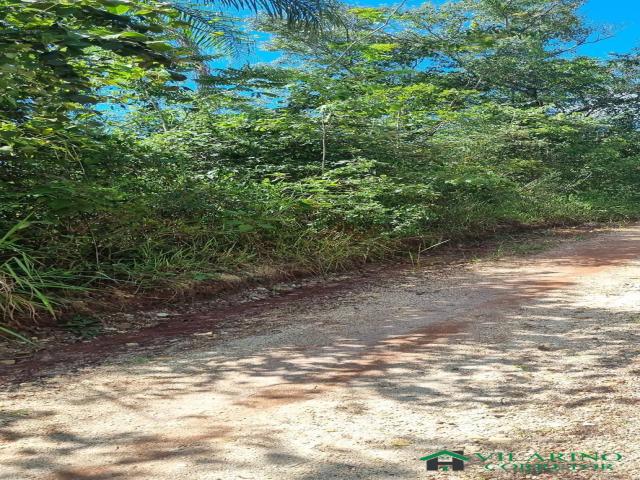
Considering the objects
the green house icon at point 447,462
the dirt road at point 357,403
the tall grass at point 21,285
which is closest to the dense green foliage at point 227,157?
the tall grass at point 21,285

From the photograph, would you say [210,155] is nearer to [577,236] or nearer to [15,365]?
[15,365]

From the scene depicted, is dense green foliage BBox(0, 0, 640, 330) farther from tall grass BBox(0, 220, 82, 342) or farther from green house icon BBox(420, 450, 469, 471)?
green house icon BBox(420, 450, 469, 471)

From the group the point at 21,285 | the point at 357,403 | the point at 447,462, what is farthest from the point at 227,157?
the point at 447,462

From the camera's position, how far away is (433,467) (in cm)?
228

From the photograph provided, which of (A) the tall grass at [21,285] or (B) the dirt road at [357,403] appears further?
(A) the tall grass at [21,285]

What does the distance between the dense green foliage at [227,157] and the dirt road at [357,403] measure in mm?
2054

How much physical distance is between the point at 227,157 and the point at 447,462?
7013 mm

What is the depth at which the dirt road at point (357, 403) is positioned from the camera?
2359 mm

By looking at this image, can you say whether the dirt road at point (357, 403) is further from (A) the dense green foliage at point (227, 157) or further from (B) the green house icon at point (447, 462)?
(A) the dense green foliage at point (227, 157)

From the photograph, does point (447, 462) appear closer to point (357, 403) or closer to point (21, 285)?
point (357, 403)

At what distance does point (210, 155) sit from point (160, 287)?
3.26 meters

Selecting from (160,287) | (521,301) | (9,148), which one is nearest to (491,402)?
(521,301)

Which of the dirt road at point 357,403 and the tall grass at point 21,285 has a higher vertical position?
the tall grass at point 21,285

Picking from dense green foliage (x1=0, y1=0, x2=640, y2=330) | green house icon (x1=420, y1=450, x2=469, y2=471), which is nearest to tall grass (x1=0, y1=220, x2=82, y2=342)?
dense green foliage (x1=0, y1=0, x2=640, y2=330)
